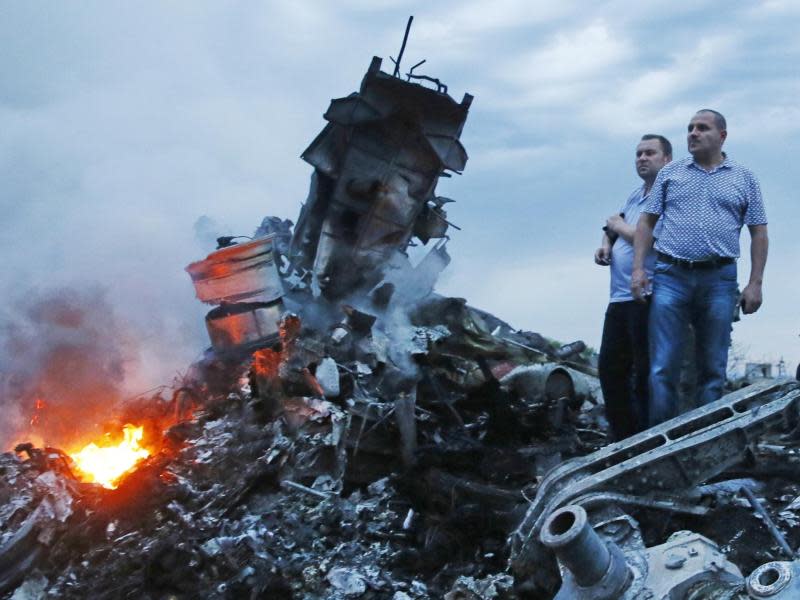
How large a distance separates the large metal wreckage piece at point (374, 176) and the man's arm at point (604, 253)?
17.9ft

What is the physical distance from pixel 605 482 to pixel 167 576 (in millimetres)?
2864

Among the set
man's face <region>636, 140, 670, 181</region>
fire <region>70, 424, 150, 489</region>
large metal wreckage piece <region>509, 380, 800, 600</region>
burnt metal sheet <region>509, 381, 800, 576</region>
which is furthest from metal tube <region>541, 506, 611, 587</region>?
fire <region>70, 424, 150, 489</region>

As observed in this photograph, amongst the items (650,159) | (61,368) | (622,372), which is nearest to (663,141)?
(650,159)

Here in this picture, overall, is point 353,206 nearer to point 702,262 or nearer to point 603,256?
point 603,256

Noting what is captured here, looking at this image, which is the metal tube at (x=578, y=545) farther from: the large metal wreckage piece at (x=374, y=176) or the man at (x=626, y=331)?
the large metal wreckage piece at (x=374, y=176)

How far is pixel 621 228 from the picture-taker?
527 cm

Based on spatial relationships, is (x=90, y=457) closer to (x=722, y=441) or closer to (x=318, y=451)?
(x=318, y=451)

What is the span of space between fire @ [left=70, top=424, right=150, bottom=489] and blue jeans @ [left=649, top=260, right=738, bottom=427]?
17.3 ft

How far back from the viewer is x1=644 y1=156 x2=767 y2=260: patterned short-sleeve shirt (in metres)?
4.60

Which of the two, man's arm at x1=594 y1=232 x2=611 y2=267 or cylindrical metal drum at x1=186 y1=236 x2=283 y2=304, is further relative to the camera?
cylindrical metal drum at x1=186 y1=236 x2=283 y2=304

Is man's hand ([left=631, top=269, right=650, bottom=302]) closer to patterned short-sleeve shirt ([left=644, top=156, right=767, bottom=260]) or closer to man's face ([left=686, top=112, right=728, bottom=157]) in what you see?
patterned short-sleeve shirt ([left=644, top=156, right=767, bottom=260])

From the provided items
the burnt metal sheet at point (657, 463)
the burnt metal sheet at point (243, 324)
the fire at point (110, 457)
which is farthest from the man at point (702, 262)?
the burnt metal sheet at point (243, 324)

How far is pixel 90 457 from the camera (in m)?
8.52

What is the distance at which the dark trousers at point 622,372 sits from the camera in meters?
5.17
